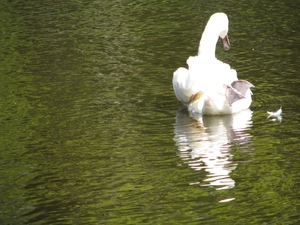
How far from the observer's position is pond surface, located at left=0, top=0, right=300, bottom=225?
286 inches

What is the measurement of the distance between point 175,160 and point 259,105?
2.55m

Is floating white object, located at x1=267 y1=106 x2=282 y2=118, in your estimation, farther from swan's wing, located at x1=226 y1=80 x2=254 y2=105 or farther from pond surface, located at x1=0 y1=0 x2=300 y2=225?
swan's wing, located at x1=226 y1=80 x2=254 y2=105

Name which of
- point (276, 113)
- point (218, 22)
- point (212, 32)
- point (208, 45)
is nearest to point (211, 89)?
point (276, 113)

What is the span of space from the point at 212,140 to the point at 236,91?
3.68 feet

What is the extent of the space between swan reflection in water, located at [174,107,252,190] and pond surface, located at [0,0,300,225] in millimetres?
19

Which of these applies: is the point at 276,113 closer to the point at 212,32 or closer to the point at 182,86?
the point at 182,86

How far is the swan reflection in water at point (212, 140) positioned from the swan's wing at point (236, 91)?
0.26 meters

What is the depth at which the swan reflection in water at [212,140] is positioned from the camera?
26.3ft

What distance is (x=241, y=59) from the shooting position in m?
13.0

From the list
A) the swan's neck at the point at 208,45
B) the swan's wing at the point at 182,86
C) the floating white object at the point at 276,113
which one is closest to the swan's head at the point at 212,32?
the swan's neck at the point at 208,45

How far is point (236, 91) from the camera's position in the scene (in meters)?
10.1

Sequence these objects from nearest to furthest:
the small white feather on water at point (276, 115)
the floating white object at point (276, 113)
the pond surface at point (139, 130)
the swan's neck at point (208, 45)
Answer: the pond surface at point (139, 130) < the small white feather on water at point (276, 115) < the floating white object at point (276, 113) < the swan's neck at point (208, 45)

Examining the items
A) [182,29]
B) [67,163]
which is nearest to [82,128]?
[67,163]

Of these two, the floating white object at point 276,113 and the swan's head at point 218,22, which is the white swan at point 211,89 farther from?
the swan's head at point 218,22
